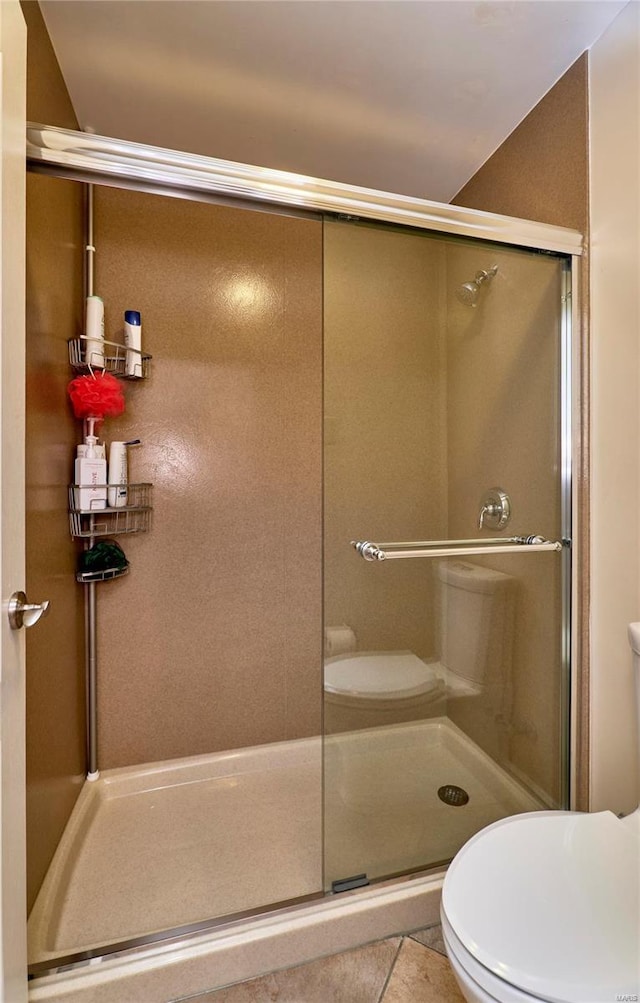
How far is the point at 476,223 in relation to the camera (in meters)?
1.27

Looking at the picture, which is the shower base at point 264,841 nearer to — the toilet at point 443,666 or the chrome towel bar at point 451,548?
the toilet at point 443,666

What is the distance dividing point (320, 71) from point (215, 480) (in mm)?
1357

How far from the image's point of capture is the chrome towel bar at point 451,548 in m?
1.29

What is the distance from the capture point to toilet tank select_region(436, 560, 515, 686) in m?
1.40

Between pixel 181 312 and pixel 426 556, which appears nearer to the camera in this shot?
pixel 426 556

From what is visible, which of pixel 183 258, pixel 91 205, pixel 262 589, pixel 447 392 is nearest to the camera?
pixel 447 392

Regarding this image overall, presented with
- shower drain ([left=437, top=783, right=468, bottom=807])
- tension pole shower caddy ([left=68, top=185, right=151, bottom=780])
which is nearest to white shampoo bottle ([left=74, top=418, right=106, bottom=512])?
tension pole shower caddy ([left=68, top=185, right=151, bottom=780])

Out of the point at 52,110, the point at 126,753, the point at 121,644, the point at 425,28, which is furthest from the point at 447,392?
the point at 126,753

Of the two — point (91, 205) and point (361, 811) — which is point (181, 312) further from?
point (361, 811)

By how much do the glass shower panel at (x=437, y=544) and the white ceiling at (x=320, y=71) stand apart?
0.54 metres

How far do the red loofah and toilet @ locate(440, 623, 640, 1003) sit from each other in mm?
1541

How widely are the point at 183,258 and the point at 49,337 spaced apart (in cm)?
76

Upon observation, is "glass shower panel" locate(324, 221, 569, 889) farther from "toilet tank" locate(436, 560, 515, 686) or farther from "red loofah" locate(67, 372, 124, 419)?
"red loofah" locate(67, 372, 124, 419)

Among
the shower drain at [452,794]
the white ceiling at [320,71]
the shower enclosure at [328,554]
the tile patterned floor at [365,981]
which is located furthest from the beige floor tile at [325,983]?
the white ceiling at [320,71]
